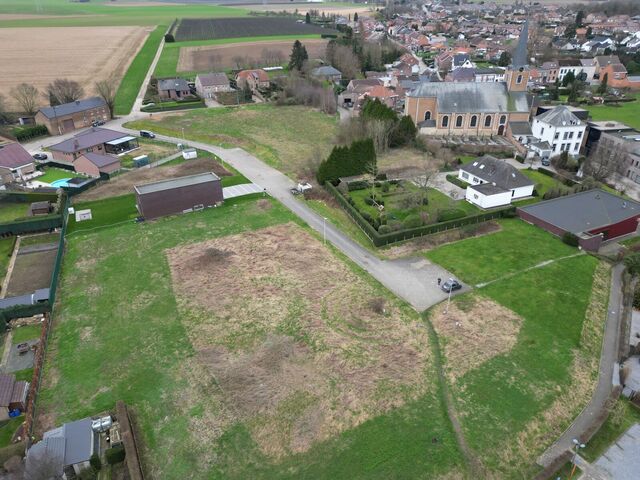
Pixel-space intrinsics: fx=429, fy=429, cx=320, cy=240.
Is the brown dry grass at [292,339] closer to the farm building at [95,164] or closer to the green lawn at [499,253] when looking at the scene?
the green lawn at [499,253]

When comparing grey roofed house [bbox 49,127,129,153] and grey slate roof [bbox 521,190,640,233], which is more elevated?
grey roofed house [bbox 49,127,129,153]

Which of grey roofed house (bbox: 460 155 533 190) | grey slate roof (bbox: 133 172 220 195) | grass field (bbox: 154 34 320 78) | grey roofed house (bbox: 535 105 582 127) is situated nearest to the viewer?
grey slate roof (bbox: 133 172 220 195)

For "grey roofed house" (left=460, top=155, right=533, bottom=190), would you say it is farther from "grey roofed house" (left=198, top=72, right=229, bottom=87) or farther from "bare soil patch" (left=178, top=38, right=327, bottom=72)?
"bare soil patch" (left=178, top=38, right=327, bottom=72)

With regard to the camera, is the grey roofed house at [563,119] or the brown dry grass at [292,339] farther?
the grey roofed house at [563,119]

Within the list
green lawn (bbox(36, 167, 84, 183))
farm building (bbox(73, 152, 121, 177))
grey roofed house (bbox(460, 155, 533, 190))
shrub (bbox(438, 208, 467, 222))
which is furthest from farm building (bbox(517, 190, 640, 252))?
green lawn (bbox(36, 167, 84, 183))

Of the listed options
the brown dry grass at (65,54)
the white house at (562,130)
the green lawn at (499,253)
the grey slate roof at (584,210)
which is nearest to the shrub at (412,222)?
the green lawn at (499,253)

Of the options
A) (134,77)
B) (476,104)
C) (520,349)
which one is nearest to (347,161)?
(476,104)
